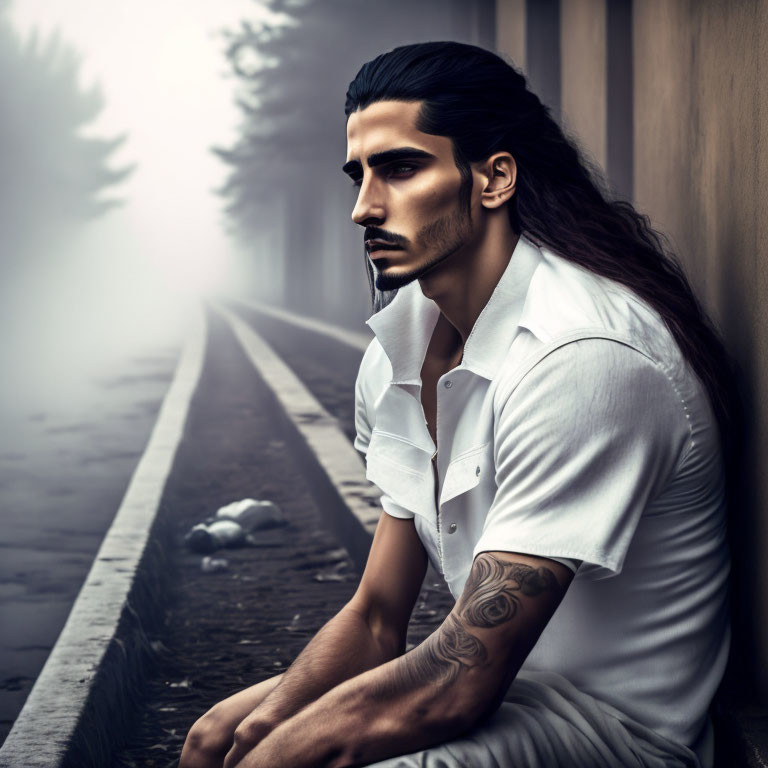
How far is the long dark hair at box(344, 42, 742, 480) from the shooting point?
6.80ft

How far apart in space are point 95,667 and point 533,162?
81.6 inches

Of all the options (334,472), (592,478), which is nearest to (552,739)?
(592,478)

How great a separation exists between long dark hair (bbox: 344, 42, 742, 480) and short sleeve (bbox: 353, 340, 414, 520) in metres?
0.51

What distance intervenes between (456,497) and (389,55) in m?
0.87

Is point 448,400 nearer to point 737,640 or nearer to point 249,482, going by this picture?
point 737,640

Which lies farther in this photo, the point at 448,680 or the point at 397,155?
the point at 397,155

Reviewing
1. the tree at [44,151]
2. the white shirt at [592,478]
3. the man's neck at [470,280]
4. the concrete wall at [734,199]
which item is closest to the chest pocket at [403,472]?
the white shirt at [592,478]

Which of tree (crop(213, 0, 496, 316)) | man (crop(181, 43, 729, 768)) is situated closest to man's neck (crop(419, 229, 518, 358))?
man (crop(181, 43, 729, 768))

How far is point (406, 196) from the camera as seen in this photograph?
6.98ft

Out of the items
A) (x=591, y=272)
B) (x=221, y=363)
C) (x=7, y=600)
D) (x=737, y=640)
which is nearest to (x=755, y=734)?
(x=737, y=640)

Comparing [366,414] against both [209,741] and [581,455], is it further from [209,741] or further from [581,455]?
[581,455]

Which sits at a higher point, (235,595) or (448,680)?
(448,680)

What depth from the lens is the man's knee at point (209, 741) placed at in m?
2.23

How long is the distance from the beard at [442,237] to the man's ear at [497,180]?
0.05m
